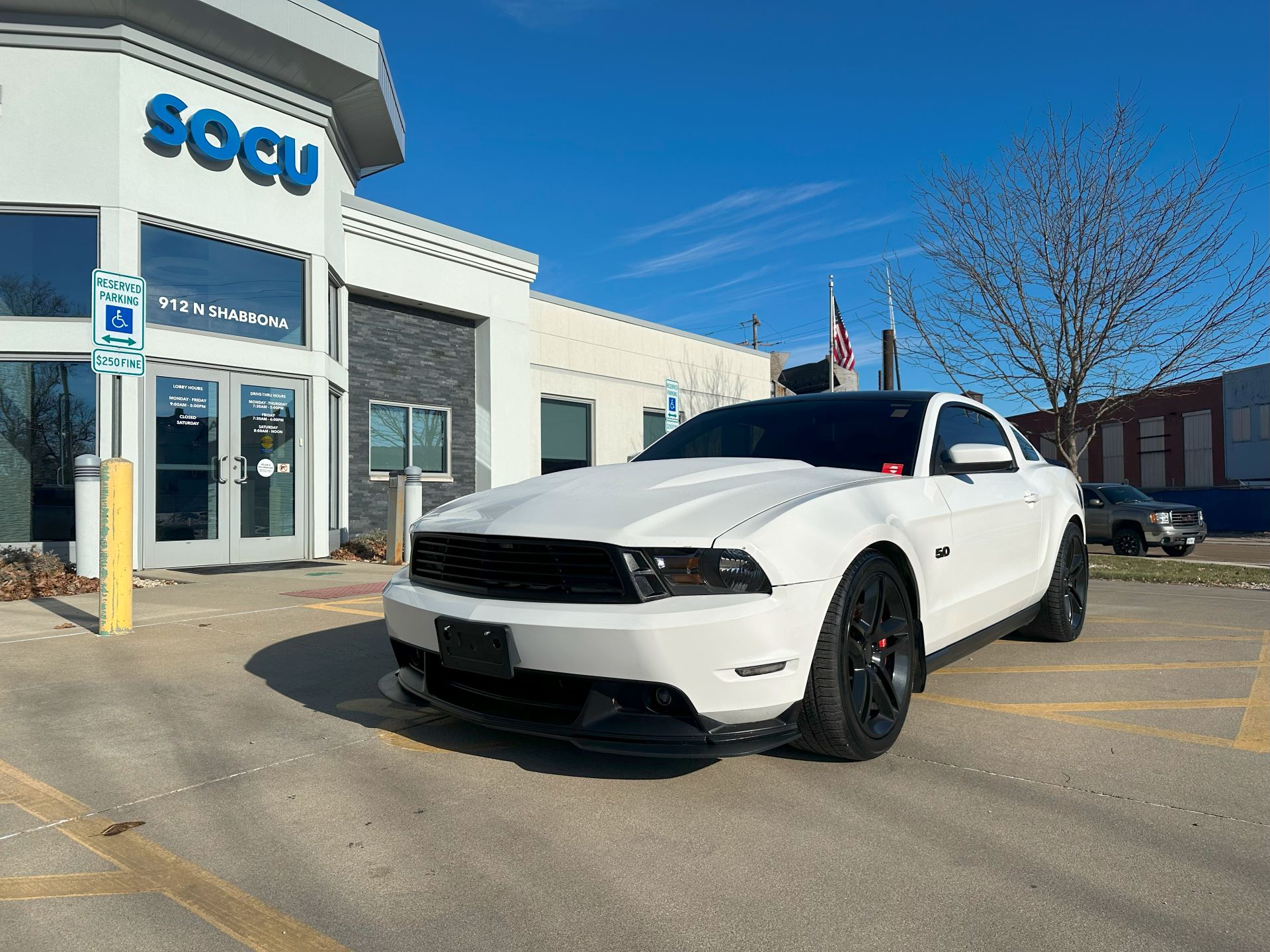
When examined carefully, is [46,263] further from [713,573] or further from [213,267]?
[713,573]

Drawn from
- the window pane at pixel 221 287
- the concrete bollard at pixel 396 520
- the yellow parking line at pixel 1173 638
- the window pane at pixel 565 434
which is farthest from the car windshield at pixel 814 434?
the window pane at pixel 565 434

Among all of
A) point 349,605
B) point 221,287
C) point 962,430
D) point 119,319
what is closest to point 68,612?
point 349,605

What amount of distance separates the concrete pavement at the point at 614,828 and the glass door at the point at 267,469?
269 inches

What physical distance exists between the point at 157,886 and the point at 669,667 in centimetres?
147

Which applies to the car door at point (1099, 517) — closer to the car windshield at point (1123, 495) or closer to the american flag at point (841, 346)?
the car windshield at point (1123, 495)

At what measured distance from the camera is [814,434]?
14.0 feet

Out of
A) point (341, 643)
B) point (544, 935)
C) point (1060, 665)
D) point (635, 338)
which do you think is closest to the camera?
point (544, 935)

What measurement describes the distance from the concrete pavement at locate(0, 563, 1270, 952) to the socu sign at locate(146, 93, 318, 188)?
7980 millimetres

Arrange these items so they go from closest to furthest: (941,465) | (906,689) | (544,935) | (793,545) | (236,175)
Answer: (544,935)
(793,545)
(906,689)
(941,465)
(236,175)

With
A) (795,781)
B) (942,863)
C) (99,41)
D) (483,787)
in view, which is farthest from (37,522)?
(942,863)

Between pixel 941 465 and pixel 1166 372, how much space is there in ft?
34.8

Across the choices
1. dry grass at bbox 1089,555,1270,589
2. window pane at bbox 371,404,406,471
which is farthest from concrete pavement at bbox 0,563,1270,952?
window pane at bbox 371,404,406,471

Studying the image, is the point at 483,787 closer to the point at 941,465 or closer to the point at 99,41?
the point at 941,465

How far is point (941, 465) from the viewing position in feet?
13.3
